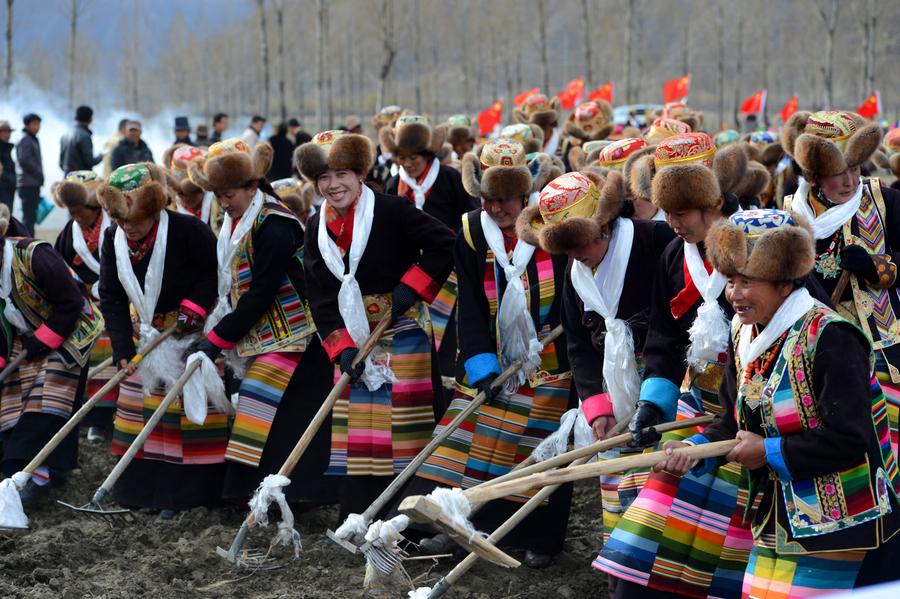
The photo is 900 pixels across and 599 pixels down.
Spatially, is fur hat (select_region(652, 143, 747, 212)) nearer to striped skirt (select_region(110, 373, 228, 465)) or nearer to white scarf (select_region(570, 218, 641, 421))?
white scarf (select_region(570, 218, 641, 421))

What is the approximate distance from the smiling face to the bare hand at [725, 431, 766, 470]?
1.13 feet

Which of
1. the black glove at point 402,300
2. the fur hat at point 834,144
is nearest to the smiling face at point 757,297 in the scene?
the fur hat at point 834,144

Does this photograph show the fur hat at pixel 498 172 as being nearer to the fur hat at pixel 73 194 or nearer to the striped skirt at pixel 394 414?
the striped skirt at pixel 394 414

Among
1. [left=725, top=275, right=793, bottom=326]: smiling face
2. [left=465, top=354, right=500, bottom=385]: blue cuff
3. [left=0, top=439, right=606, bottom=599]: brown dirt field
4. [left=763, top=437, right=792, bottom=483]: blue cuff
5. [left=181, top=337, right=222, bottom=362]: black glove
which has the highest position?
[left=725, top=275, right=793, bottom=326]: smiling face

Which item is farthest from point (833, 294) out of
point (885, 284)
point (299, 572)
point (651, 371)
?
point (299, 572)

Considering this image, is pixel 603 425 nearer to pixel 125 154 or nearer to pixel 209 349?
pixel 209 349

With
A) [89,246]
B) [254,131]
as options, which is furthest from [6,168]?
[89,246]

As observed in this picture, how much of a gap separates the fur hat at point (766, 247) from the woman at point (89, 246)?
192 inches

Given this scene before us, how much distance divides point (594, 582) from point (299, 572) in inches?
53.8

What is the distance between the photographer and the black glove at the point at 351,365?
5.57 metres

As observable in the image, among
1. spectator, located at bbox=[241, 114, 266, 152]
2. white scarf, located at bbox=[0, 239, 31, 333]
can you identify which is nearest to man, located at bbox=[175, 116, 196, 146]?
spectator, located at bbox=[241, 114, 266, 152]

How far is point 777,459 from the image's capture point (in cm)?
334

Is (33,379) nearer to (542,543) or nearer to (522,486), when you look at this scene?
(542,543)

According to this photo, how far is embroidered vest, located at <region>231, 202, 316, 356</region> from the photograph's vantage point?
612 cm
